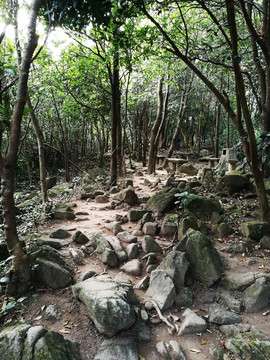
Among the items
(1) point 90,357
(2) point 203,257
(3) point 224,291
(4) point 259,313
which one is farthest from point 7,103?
(4) point 259,313

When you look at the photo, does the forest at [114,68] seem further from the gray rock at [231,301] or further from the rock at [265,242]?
the gray rock at [231,301]

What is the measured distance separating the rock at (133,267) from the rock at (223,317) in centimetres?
119

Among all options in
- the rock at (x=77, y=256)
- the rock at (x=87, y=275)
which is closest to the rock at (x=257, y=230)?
the rock at (x=87, y=275)

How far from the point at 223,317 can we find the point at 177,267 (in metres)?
0.82

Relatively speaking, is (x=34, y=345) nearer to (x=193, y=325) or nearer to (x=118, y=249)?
(x=193, y=325)

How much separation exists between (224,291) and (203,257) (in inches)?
19.9

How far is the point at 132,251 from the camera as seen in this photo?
13.5 feet

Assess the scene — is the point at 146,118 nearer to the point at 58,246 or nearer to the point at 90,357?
the point at 58,246

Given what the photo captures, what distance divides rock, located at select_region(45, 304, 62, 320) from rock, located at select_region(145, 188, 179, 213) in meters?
3.09

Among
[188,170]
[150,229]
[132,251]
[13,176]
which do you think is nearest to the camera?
[13,176]

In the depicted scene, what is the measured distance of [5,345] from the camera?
2211 millimetres

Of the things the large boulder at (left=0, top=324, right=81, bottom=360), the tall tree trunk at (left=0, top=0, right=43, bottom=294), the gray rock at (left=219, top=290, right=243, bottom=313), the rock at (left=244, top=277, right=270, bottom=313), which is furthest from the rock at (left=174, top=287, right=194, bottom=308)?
the tall tree trunk at (left=0, top=0, right=43, bottom=294)

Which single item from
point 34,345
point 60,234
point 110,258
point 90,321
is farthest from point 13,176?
point 60,234

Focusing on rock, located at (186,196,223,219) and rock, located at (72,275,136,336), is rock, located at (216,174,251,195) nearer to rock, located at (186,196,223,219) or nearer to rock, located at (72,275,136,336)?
rock, located at (186,196,223,219)
